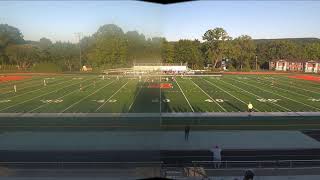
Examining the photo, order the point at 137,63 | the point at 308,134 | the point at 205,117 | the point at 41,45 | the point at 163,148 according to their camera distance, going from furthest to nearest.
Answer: the point at 205,117, the point at 308,134, the point at 163,148, the point at 41,45, the point at 137,63

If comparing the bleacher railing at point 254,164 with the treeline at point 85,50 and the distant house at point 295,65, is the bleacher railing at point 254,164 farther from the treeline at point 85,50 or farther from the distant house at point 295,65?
the distant house at point 295,65

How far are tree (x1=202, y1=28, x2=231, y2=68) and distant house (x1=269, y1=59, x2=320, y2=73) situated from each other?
20.9 feet

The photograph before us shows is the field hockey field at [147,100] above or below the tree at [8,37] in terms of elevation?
below

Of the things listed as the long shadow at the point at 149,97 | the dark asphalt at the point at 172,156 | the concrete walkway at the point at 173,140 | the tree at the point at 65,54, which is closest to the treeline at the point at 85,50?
the tree at the point at 65,54

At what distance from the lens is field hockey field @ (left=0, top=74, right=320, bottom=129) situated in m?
6.93

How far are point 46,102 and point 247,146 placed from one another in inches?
231

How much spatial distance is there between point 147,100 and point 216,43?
172ft

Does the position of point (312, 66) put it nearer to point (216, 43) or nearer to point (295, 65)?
point (295, 65)

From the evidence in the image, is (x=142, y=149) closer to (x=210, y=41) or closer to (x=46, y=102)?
(x=46, y=102)

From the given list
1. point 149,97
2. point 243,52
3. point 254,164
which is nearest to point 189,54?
point 243,52

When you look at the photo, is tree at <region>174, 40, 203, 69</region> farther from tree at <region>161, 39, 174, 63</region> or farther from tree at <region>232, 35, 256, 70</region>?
tree at <region>161, 39, 174, 63</region>

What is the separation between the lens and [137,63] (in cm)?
445

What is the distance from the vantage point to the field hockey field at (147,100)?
6926mm

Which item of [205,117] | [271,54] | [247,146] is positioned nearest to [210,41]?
[271,54]
